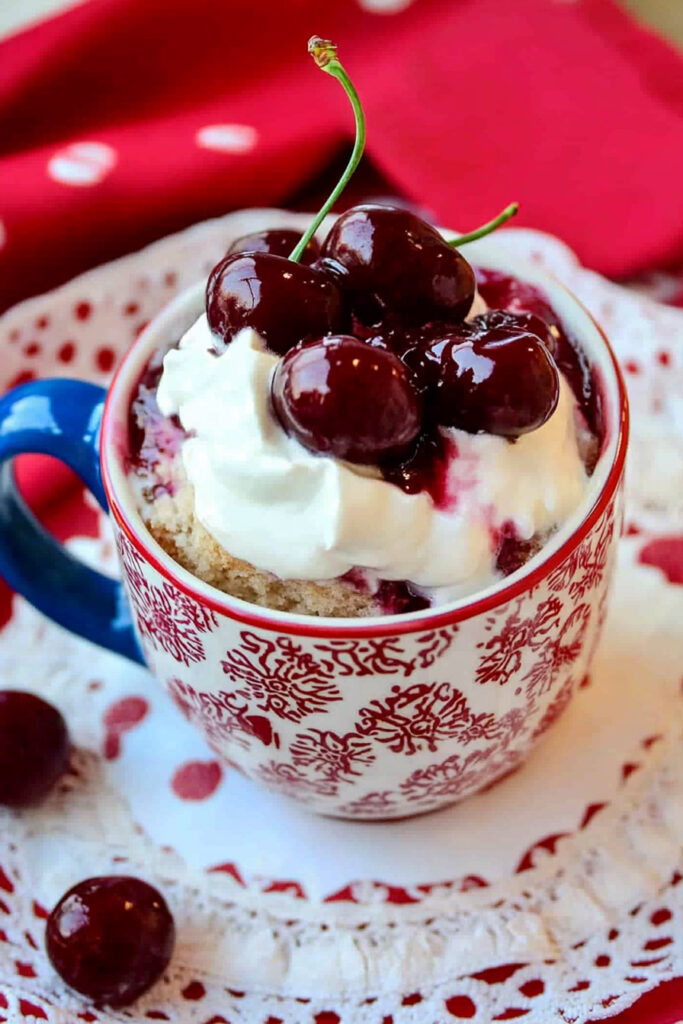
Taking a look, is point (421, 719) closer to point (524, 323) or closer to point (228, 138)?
point (524, 323)

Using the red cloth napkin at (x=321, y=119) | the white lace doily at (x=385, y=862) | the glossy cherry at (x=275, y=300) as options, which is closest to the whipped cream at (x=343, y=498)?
the glossy cherry at (x=275, y=300)

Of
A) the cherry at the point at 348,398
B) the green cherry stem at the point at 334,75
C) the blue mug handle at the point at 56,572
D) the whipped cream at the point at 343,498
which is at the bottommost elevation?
the blue mug handle at the point at 56,572

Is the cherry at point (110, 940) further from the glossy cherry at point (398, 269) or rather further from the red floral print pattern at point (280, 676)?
the glossy cherry at point (398, 269)

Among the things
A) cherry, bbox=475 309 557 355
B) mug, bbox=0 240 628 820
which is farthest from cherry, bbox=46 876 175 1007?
cherry, bbox=475 309 557 355

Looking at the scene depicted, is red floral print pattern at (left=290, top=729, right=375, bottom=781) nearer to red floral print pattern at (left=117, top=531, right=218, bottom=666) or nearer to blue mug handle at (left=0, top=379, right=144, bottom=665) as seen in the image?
red floral print pattern at (left=117, top=531, right=218, bottom=666)

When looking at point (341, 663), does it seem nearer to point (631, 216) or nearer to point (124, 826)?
point (124, 826)

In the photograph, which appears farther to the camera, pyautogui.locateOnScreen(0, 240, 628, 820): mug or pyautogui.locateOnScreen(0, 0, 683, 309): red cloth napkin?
pyautogui.locateOnScreen(0, 0, 683, 309): red cloth napkin

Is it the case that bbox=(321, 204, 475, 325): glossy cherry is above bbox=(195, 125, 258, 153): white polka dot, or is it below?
above

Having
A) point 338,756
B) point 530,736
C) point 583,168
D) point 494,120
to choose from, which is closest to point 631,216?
point 583,168
